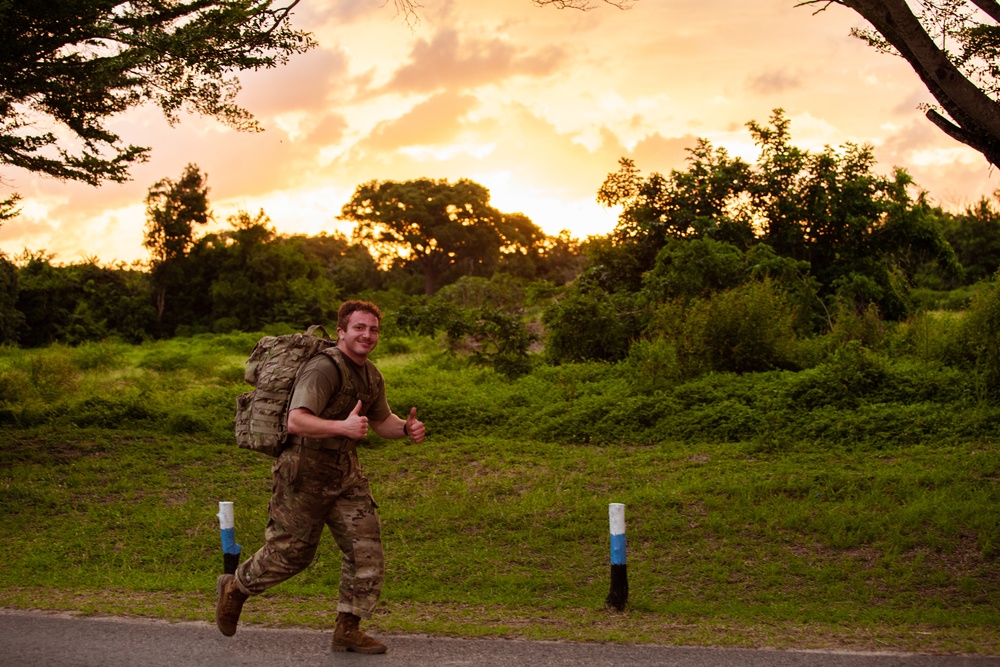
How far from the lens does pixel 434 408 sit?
16.4 meters

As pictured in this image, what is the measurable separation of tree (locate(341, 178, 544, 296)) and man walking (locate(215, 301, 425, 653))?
169 ft

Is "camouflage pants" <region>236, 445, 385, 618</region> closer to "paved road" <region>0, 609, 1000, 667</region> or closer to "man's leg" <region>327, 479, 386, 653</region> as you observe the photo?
"man's leg" <region>327, 479, 386, 653</region>

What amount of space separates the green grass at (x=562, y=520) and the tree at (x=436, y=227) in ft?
134

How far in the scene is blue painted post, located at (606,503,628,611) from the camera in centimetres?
783

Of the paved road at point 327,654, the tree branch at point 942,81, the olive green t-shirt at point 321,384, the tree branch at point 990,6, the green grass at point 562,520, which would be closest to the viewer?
the olive green t-shirt at point 321,384

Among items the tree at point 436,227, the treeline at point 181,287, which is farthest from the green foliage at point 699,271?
the tree at point 436,227

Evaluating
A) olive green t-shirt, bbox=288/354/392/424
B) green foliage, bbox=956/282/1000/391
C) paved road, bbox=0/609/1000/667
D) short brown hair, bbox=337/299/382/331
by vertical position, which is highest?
green foliage, bbox=956/282/1000/391

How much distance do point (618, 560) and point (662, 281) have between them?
12721 millimetres

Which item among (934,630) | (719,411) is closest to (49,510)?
(719,411)

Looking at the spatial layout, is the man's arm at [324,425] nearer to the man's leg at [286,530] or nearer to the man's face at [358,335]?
the man's leg at [286,530]

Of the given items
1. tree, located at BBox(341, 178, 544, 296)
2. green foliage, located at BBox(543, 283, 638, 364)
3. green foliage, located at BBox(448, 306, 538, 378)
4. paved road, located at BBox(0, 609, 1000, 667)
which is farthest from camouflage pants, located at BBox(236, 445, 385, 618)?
tree, located at BBox(341, 178, 544, 296)

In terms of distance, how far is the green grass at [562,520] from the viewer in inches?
323

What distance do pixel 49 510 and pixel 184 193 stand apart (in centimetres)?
2871

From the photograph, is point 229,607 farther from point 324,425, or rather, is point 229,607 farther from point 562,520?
point 562,520
